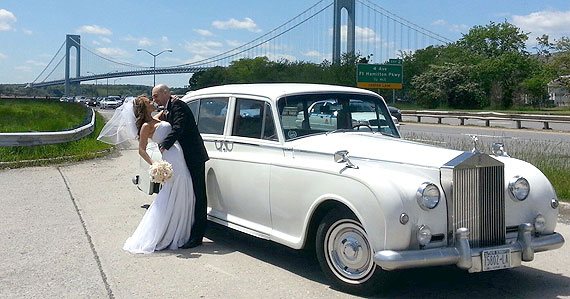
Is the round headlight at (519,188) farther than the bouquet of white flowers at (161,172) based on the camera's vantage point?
No

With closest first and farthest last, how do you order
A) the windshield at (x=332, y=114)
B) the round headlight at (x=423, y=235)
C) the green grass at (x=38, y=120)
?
the round headlight at (x=423, y=235) < the windshield at (x=332, y=114) < the green grass at (x=38, y=120)

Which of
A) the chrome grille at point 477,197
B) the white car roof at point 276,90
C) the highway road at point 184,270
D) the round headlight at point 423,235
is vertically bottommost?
the highway road at point 184,270

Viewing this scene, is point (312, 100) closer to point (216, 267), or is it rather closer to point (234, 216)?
point (234, 216)

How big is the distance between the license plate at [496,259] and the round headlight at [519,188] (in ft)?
1.79

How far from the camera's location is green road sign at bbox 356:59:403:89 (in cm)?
3625

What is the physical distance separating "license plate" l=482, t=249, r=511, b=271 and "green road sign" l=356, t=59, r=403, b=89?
1210 inches

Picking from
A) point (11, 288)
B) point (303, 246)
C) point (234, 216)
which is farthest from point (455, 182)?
point (11, 288)

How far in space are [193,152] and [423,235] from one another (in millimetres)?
3073

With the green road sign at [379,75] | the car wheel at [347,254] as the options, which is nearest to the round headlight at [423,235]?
the car wheel at [347,254]

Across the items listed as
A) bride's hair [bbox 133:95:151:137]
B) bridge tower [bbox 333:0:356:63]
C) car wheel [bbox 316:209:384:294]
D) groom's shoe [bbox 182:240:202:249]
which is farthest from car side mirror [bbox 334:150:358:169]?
bridge tower [bbox 333:0:356:63]

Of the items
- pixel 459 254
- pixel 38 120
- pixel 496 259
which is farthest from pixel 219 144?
pixel 38 120

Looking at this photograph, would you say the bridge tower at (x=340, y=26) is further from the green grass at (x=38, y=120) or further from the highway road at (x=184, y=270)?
the highway road at (x=184, y=270)

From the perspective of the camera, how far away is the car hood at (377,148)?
5.78 meters

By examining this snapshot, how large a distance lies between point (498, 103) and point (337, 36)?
778 inches
